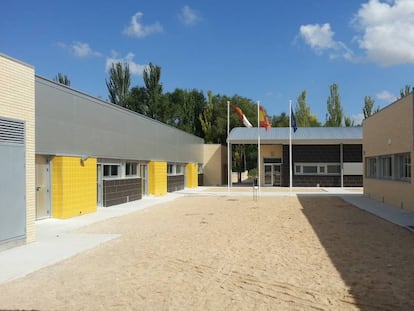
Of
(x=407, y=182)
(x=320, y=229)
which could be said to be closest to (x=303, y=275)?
(x=320, y=229)

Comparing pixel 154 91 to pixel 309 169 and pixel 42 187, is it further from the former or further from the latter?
pixel 42 187

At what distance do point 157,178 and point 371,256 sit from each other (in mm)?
19400

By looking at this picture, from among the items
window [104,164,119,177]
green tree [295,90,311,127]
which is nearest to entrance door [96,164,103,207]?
window [104,164,119,177]

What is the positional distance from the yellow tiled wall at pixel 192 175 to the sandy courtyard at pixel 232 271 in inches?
917

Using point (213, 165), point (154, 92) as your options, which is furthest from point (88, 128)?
point (154, 92)

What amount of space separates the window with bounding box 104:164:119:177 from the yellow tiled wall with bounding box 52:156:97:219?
192 cm

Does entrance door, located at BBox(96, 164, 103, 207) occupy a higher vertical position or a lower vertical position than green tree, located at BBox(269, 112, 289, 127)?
lower

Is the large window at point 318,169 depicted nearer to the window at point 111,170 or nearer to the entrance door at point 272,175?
the entrance door at point 272,175

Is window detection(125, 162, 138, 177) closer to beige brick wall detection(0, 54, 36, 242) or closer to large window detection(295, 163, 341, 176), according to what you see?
beige brick wall detection(0, 54, 36, 242)

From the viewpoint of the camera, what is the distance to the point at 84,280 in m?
7.38

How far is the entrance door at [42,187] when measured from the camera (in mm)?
14801

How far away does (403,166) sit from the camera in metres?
19.3

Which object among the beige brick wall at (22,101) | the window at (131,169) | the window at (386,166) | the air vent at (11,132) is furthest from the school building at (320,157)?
the air vent at (11,132)

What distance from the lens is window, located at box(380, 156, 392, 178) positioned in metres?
21.4
